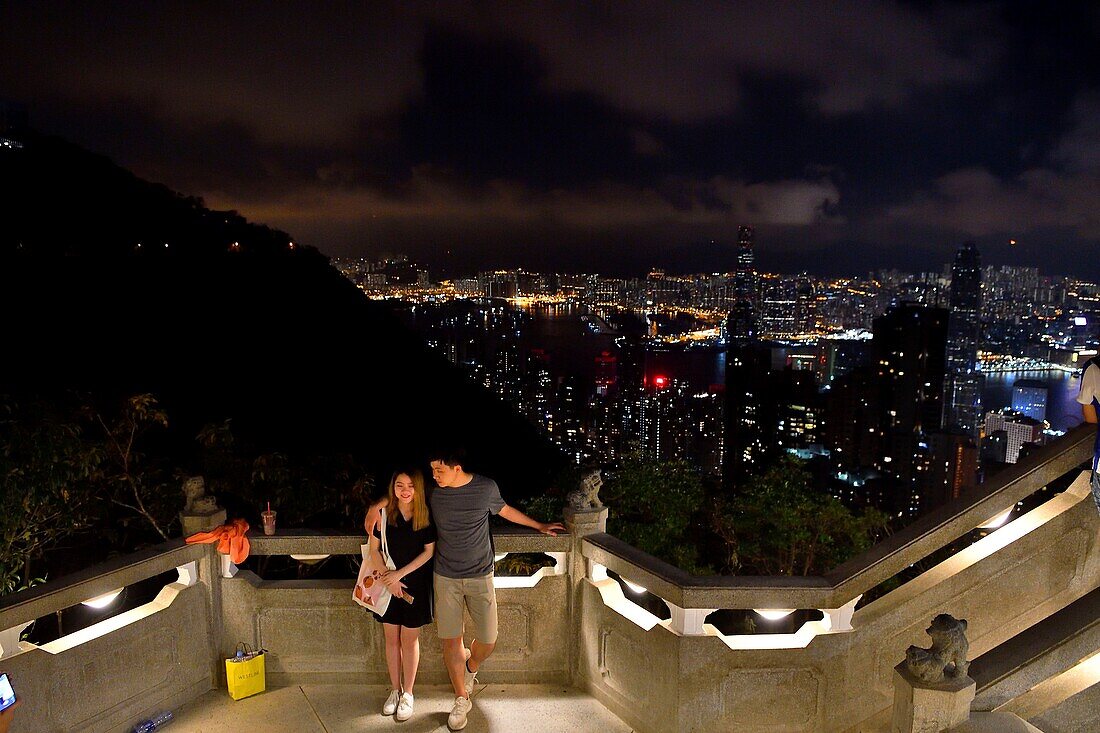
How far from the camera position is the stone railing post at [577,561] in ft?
14.1

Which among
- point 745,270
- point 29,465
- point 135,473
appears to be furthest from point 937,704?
point 745,270

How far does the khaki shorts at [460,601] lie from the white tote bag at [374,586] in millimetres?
283

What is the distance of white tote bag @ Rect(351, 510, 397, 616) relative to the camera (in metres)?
3.90

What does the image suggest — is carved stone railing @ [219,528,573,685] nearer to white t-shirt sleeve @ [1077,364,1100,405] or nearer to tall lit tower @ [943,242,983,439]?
white t-shirt sleeve @ [1077,364,1100,405]

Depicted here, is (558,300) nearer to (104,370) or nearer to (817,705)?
(104,370)

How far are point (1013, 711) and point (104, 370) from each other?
1883 cm

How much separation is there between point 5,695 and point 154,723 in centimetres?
127

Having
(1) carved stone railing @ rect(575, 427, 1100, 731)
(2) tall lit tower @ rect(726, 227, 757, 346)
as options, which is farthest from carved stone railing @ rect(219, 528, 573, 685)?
(2) tall lit tower @ rect(726, 227, 757, 346)

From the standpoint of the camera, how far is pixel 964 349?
81500mm

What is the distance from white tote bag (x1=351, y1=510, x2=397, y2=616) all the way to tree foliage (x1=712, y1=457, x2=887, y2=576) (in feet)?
13.7

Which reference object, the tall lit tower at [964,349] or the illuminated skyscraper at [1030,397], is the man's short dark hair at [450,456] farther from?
the illuminated skyscraper at [1030,397]

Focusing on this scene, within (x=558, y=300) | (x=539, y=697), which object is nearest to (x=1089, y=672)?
(x=539, y=697)

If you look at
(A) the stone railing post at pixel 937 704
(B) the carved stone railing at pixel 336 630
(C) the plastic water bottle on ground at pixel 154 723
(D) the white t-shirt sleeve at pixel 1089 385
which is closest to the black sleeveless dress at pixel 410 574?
(B) the carved stone railing at pixel 336 630

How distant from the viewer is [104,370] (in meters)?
16.8
